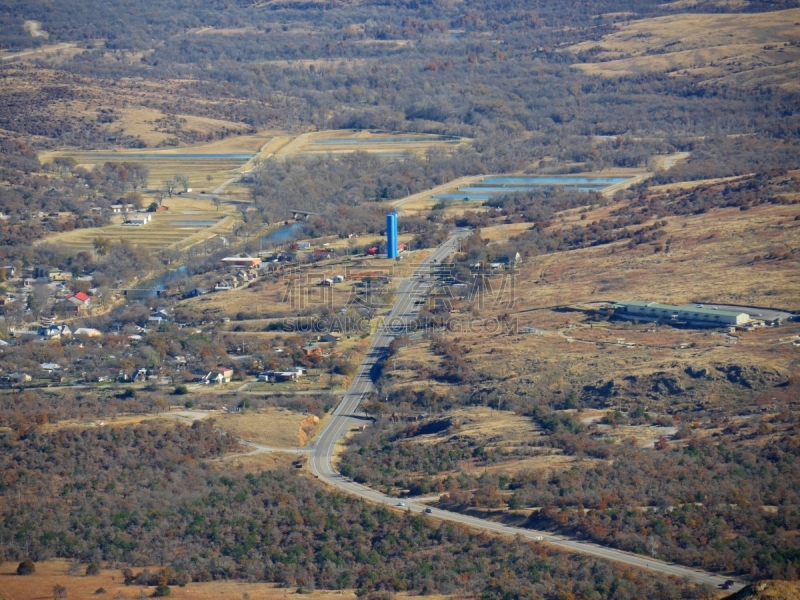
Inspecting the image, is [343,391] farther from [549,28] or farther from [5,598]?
[549,28]

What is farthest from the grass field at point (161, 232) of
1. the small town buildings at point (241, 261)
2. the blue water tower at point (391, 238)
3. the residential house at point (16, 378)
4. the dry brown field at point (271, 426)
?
the dry brown field at point (271, 426)

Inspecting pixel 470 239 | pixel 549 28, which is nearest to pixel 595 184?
pixel 470 239

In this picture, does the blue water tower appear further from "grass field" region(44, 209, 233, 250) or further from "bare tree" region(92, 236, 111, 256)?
"bare tree" region(92, 236, 111, 256)

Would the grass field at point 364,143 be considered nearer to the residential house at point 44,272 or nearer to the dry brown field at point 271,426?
the residential house at point 44,272

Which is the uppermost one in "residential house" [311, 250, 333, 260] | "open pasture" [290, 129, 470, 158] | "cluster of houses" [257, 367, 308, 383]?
"open pasture" [290, 129, 470, 158]

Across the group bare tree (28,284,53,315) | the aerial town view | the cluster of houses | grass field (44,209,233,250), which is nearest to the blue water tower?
the aerial town view

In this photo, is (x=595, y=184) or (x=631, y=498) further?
(x=595, y=184)

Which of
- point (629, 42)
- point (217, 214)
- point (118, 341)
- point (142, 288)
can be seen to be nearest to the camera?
point (118, 341)
